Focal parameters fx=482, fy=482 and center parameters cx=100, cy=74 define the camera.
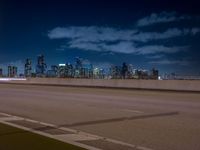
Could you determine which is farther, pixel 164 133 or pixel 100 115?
pixel 100 115

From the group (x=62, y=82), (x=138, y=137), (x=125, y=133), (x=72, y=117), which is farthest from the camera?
(x=62, y=82)

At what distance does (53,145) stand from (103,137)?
1.88 meters

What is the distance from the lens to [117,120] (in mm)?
16094

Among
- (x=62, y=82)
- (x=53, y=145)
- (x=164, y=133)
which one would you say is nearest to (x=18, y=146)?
(x=53, y=145)

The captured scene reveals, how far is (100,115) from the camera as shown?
711 inches

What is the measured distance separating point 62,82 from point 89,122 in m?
45.2

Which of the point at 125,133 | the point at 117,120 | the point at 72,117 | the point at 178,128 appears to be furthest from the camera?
the point at 72,117

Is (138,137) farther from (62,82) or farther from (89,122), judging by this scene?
(62,82)

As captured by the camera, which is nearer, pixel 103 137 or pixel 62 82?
pixel 103 137

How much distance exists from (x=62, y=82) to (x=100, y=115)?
141 feet

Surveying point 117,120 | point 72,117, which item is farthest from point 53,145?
point 72,117

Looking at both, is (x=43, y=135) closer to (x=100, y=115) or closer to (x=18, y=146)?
(x=18, y=146)

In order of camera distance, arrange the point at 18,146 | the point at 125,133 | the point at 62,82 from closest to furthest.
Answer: the point at 18,146, the point at 125,133, the point at 62,82

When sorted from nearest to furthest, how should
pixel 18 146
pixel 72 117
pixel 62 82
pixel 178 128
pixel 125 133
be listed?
pixel 18 146
pixel 125 133
pixel 178 128
pixel 72 117
pixel 62 82
